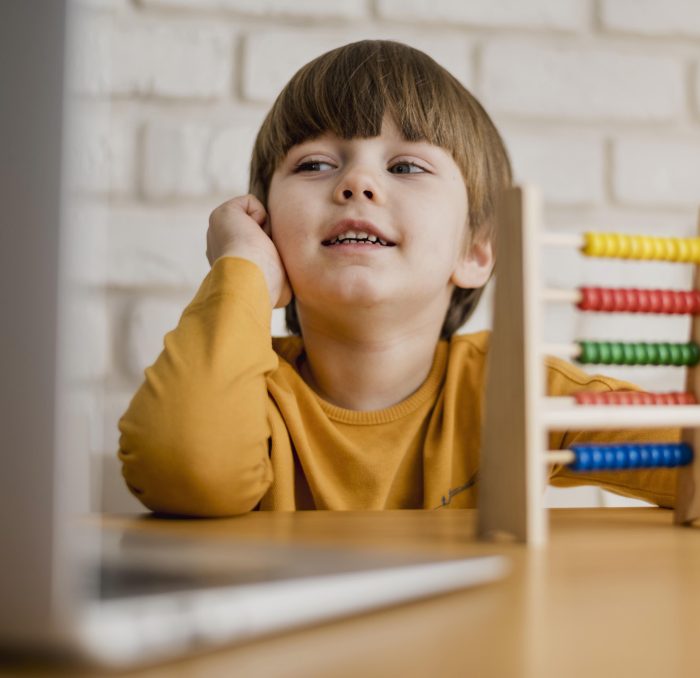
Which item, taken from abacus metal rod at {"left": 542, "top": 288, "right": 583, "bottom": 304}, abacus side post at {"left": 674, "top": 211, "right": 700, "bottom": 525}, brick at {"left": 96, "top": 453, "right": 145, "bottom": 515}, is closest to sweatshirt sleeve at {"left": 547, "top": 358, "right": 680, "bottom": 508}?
abacus side post at {"left": 674, "top": 211, "right": 700, "bottom": 525}

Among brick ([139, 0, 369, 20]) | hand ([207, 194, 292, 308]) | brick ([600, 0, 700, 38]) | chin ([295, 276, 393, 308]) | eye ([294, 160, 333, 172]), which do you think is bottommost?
chin ([295, 276, 393, 308])

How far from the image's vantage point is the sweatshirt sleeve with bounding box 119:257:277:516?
755 millimetres

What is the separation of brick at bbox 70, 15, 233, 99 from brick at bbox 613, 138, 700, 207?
615 mm

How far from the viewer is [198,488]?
739 millimetres

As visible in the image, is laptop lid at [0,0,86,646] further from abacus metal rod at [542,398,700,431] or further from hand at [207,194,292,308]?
hand at [207,194,292,308]

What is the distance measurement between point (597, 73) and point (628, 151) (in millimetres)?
132

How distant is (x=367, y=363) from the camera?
116 centimetres

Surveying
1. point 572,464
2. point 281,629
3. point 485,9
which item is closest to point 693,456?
point 572,464

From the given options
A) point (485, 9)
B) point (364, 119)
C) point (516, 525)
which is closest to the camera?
point (516, 525)

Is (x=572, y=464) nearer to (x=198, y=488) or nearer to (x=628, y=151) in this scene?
(x=198, y=488)

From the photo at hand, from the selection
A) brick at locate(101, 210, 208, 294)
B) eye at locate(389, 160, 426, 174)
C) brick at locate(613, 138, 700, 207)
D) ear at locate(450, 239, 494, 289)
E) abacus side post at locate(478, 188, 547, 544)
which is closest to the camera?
abacus side post at locate(478, 188, 547, 544)

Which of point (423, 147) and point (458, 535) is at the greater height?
point (423, 147)

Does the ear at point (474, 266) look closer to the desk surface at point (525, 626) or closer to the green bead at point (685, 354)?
the green bead at point (685, 354)

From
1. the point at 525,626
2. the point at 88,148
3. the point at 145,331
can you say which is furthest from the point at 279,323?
the point at 88,148
